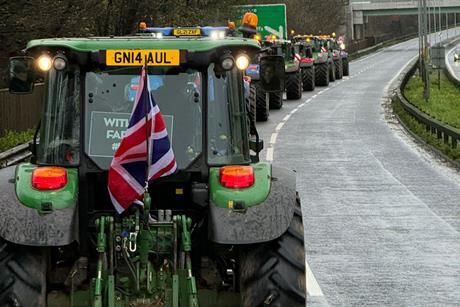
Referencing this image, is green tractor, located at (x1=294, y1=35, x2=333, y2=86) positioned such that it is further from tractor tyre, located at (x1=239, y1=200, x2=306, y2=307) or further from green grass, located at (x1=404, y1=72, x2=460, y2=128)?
tractor tyre, located at (x1=239, y1=200, x2=306, y2=307)

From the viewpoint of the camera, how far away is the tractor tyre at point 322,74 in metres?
55.2

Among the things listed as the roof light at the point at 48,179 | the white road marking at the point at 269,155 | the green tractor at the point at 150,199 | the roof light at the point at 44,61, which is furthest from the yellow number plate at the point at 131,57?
the white road marking at the point at 269,155

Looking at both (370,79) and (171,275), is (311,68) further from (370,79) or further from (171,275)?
(171,275)

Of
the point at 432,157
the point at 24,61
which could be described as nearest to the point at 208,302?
the point at 24,61

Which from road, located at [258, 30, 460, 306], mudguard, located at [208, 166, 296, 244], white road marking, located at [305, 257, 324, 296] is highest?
mudguard, located at [208, 166, 296, 244]

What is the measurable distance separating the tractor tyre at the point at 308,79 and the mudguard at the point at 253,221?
43352mm

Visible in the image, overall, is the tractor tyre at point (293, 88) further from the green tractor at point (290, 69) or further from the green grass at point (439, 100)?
the green grass at point (439, 100)

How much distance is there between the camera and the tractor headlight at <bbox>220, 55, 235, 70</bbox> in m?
7.23

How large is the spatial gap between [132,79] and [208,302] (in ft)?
4.98

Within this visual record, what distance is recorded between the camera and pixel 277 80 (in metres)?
8.05

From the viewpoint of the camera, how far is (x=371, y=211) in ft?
52.7

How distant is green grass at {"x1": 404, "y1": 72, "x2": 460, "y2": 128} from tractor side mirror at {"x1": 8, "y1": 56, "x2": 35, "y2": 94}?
23047 mm

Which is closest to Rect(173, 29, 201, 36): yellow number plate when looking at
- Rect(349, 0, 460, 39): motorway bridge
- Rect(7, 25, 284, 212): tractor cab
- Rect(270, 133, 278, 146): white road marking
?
Rect(270, 133, 278, 146): white road marking

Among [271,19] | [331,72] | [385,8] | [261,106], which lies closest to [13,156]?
[261,106]
